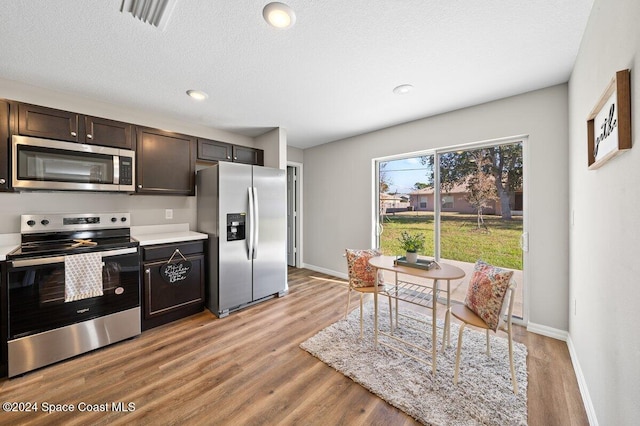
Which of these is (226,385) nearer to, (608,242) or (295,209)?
(608,242)

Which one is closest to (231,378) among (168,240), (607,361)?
(168,240)

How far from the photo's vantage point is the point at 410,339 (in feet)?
7.59

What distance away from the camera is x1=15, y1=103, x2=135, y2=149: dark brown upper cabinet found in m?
2.18

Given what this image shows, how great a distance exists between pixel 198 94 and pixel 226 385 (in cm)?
270

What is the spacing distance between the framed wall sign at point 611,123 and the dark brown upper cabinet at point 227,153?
3.62 m

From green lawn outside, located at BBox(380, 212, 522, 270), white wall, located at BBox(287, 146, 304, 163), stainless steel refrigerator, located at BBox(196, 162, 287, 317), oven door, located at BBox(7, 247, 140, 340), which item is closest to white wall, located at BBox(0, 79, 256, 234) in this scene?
stainless steel refrigerator, located at BBox(196, 162, 287, 317)

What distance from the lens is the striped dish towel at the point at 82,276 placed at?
2.03 m

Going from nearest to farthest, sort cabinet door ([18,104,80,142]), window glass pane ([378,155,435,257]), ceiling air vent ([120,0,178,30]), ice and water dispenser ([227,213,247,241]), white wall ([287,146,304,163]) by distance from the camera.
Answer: ceiling air vent ([120,0,178,30]) < cabinet door ([18,104,80,142]) < ice and water dispenser ([227,213,247,241]) < window glass pane ([378,155,435,257]) < white wall ([287,146,304,163])

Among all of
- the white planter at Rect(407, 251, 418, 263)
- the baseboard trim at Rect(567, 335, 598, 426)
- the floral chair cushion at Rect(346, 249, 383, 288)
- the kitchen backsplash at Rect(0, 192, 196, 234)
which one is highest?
the kitchen backsplash at Rect(0, 192, 196, 234)

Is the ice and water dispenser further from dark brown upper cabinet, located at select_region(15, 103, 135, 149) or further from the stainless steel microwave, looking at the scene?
dark brown upper cabinet, located at select_region(15, 103, 135, 149)

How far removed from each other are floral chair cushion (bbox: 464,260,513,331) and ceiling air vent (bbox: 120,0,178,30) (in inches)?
107

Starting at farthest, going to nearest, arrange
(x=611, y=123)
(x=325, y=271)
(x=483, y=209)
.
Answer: (x=325, y=271) → (x=483, y=209) → (x=611, y=123)

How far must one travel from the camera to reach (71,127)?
2.37m

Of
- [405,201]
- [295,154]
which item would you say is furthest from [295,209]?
[405,201]
